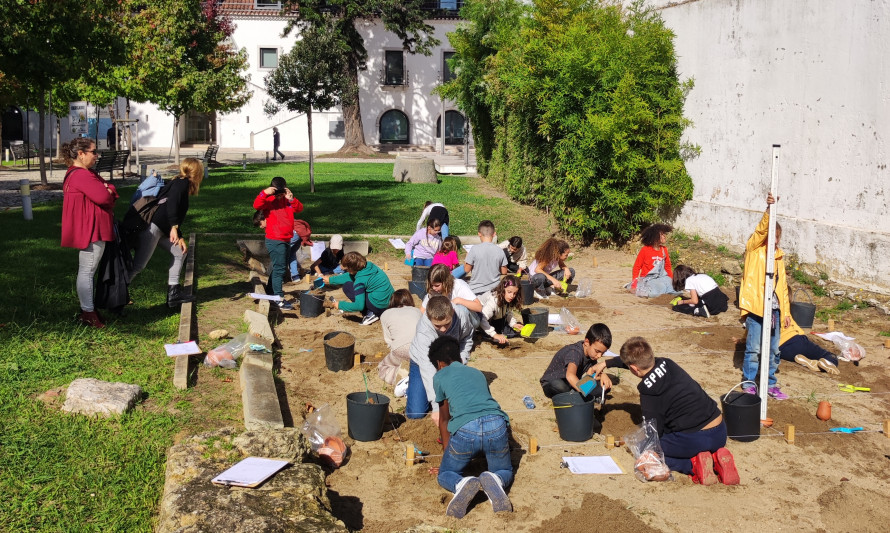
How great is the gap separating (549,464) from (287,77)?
17433mm

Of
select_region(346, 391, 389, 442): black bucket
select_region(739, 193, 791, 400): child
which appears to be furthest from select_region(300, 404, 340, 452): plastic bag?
select_region(739, 193, 791, 400): child

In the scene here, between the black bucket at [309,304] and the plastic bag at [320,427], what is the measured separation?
4100mm

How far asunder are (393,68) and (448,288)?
42927 mm

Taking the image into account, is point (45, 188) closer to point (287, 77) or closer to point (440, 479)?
point (287, 77)

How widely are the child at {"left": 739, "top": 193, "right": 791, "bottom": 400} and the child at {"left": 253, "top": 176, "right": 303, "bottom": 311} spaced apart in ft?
18.9

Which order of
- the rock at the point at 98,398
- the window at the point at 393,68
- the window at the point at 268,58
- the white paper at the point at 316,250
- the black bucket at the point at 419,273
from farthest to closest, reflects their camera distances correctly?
the window at the point at 393,68 → the window at the point at 268,58 → the white paper at the point at 316,250 → the black bucket at the point at 419,273 → the rock at the point at 98,398

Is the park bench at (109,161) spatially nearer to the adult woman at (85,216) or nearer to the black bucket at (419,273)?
the black bucket at (419,273)

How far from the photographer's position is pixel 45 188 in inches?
820

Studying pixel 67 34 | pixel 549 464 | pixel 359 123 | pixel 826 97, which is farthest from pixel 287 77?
pixel 359 123

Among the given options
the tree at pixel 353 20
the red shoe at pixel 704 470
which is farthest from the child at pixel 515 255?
the tree at pixel 353 20

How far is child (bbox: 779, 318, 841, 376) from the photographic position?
8281 mm

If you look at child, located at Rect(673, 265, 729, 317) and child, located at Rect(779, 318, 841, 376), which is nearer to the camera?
child, located at Rect(779, 318, 841, 376)

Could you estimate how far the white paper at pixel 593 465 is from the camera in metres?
5.91

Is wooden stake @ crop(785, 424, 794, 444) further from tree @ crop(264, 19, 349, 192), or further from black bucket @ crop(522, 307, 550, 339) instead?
tree @ crop(264, 19, 349, 192)
